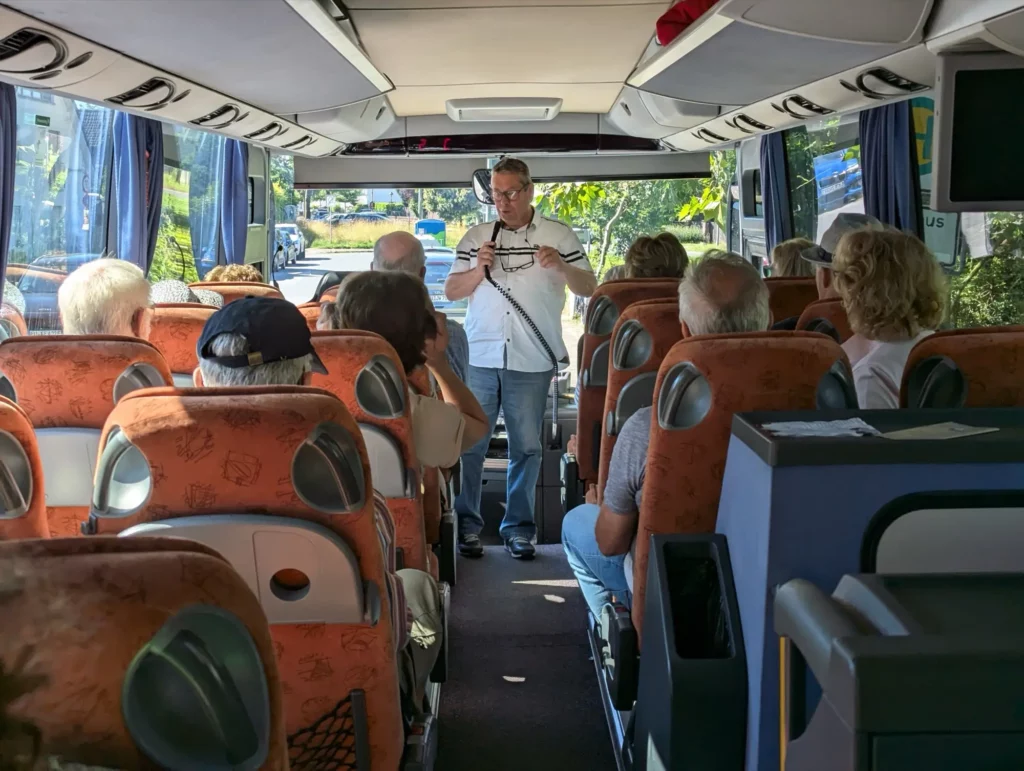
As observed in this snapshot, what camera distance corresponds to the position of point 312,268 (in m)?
8.48

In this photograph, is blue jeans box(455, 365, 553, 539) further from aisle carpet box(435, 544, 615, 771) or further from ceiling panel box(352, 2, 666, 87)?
ceiling panel box(352, 2, 666, 87)

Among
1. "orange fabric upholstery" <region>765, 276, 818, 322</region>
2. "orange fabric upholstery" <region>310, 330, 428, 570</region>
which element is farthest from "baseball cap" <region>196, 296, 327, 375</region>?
"orange fabric upholstery" <region>765, 276, 818, 322</region>

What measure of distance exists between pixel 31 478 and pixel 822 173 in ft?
20.2

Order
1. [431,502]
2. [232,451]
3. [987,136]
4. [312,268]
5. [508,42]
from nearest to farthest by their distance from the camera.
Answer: [232,451] < [987,136] < [431,502] < [508,42] < [312,268]

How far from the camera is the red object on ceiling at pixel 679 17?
4018mm

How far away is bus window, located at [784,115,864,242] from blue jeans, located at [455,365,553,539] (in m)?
2.66

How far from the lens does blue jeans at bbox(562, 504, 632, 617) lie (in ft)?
9.75

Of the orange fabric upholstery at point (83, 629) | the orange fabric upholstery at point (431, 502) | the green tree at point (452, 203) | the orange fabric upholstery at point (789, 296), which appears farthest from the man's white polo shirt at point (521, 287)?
the orange fabric upholstery at point (83, 629)

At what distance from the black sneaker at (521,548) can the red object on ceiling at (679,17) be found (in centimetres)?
250

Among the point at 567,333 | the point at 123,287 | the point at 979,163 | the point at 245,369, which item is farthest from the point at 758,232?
the point at 245,369

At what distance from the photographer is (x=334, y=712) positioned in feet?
6.22

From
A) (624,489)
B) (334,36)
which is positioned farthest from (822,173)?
(624,489)

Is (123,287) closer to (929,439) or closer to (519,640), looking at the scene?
(519,640)

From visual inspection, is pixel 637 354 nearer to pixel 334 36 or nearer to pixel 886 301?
pixel 886 301
